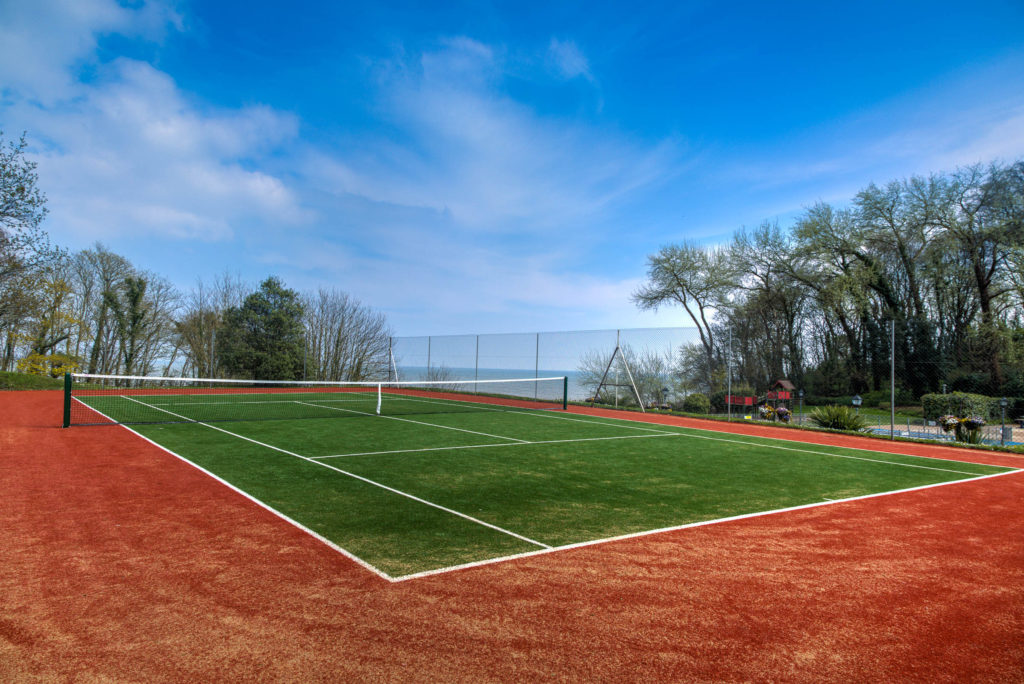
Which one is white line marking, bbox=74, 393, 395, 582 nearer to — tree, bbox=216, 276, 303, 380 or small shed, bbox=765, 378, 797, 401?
small shed, bbox=765, 378, 797, 401

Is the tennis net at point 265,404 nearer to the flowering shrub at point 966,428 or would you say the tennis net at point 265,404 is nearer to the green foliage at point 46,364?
the green foliage at point 46,364

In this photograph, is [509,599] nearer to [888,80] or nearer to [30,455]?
[30,455]

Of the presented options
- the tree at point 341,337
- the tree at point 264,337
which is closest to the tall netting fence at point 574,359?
the tree at point 341,337

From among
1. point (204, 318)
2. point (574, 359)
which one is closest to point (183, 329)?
point (204, 318)

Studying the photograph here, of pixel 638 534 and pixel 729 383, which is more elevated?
pixel 729 383

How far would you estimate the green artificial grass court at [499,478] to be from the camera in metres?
4.54

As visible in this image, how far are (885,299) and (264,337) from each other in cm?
3210

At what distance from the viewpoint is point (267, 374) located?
29.0 metres

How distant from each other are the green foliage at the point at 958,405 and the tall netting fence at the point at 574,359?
269 inches

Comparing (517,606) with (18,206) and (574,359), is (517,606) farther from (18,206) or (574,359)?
(18,206)

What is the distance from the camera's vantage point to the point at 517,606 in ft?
10.2

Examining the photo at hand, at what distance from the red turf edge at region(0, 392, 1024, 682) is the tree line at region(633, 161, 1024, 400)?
47.5 ft

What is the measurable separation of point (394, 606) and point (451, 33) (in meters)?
13.2

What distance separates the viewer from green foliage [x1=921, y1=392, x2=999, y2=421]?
14.7 metres
